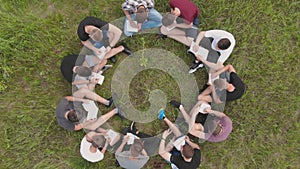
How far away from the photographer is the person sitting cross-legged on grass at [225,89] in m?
5.55

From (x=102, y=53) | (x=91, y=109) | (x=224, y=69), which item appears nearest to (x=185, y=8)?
(x=224, y=69)

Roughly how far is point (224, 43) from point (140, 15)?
1.73 meters

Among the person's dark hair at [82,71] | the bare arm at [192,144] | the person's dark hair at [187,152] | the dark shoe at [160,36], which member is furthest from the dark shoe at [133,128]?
the dark shoe at [160,36]

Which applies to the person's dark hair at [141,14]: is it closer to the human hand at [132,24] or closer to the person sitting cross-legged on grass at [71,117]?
the human hand at [132,24]

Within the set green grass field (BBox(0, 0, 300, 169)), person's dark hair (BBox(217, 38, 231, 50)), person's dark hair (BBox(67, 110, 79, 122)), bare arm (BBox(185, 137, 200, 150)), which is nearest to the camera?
person's dark hair (BBox(67, 110, 79, 122))

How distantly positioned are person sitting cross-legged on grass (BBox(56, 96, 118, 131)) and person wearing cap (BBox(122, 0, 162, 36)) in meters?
1.86

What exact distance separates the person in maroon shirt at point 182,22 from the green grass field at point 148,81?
25 cm

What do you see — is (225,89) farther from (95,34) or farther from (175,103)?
(95,34)

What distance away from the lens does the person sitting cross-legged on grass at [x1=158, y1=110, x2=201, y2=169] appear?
5328 mm

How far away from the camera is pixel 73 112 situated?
5367 millimetres

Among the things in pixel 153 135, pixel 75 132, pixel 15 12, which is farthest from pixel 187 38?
pixel 15 12

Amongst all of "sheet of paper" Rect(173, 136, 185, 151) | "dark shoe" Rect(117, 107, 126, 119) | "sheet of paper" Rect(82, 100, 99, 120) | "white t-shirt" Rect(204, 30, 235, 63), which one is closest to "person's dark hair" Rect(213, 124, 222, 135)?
"sheet of paper" Rect(173, 136, 185, 151)

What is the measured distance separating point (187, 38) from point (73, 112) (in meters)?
2.79

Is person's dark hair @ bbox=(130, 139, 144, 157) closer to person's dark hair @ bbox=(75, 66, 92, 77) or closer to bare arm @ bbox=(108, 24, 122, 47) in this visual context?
person's dark hair @ bbox=(75, 66, 92, 77)
